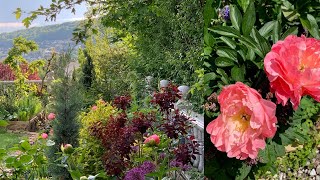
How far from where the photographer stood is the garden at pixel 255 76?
1000 millimetres

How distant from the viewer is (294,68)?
3.23 feet

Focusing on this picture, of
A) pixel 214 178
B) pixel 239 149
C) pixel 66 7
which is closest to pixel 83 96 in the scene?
pixel 66 7

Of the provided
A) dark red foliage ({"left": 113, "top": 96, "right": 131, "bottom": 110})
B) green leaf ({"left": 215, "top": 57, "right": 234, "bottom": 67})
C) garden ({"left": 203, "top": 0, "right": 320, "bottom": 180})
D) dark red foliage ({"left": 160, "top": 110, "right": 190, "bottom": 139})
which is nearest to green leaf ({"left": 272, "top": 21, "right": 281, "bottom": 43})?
garden ({"left": 203, "top": 0, "right": 320, "bottom": 180})

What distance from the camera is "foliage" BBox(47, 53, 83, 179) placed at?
1445 millimetres

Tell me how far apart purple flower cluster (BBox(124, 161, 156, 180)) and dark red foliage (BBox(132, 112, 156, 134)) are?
0.12 meters

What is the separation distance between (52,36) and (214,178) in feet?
2.51

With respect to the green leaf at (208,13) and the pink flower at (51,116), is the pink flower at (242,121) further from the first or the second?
the pink flower at (51,116)

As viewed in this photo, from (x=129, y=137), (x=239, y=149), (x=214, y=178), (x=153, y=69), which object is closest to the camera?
(x=239, y=149)

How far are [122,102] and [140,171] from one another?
239 millimetres

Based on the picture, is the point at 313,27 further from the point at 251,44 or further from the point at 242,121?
the point at 242,121

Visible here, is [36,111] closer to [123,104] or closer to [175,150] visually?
[123,104]

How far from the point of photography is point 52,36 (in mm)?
1587

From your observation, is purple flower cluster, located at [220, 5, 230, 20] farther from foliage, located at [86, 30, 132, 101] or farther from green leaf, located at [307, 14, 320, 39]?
foliage, located at [86, 30, 132, 101]

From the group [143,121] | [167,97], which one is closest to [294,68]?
[167,97]
